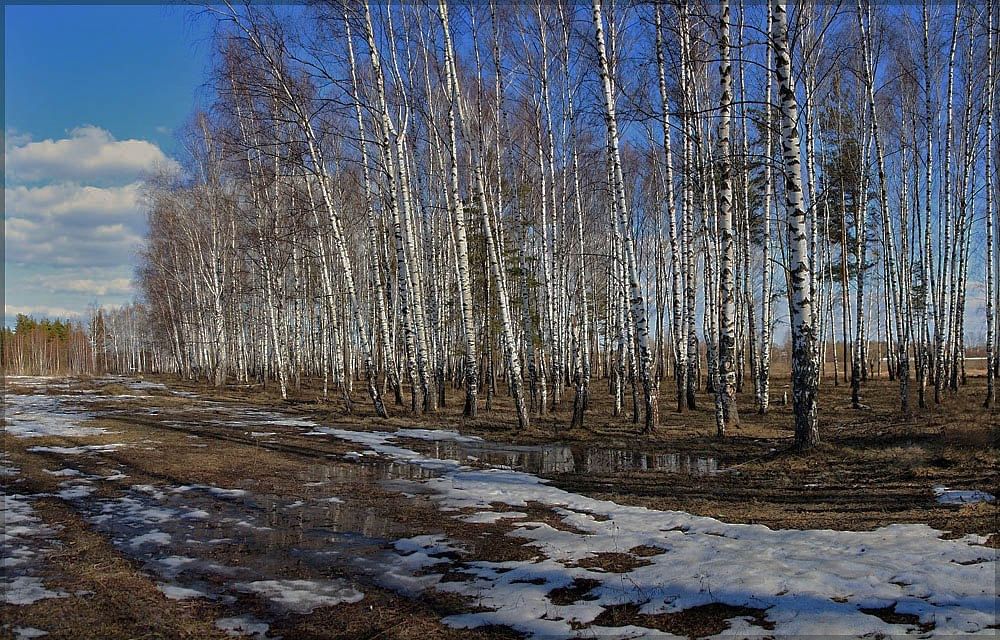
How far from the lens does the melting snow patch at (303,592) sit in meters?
4.45

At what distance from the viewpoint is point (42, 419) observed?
16109mm

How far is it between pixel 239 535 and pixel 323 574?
1.63m

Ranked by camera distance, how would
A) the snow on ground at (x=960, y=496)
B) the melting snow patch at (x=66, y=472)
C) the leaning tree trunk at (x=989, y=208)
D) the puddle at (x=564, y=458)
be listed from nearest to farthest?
the snow on ground at (x=960, y=496) < the melting snow patch at (x=66, y=472) < the puddle at (x=564, y=458) < the leaning tree trunk at (x=989, y=208)

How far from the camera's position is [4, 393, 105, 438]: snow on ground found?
1321 centimetres

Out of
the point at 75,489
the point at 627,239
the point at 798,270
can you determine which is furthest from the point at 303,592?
the point at 627,239

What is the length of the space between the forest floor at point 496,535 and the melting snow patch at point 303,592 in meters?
0.03

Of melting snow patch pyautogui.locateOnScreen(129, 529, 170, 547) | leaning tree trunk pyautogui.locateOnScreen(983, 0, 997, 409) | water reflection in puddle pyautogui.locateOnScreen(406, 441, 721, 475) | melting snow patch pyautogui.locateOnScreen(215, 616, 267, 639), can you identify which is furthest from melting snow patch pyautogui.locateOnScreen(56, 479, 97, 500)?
leaning tree trunk pyautogui.locateOnScreen(983, 0, 997, 409)

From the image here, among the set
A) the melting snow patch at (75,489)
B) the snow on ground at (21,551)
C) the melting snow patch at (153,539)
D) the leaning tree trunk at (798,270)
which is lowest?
the melting snow patch at (153,539)

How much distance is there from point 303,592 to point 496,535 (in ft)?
6.84

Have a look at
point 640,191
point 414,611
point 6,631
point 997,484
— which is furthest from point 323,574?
point 640,191

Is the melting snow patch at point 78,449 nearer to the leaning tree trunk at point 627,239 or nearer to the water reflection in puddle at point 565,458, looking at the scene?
the water reflection in puddle at point 565,458

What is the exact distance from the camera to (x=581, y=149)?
21.1m

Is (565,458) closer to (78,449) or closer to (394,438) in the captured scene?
(394,438)

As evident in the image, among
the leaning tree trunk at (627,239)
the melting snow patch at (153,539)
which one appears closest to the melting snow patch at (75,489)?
the melting snow patch at (153,539)
